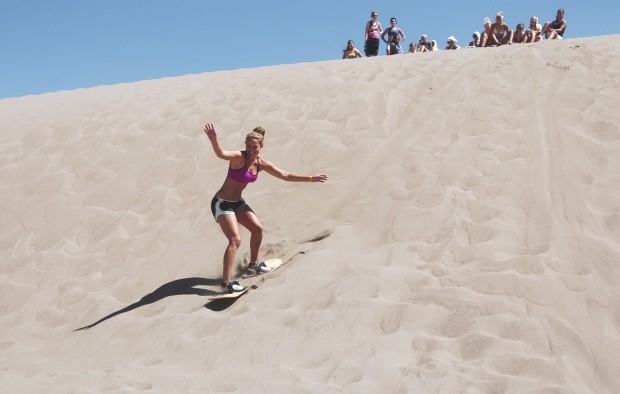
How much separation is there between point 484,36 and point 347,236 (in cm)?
764

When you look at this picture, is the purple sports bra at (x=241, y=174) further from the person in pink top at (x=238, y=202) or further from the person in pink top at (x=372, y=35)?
the person in pink top at (x=372, y=35)

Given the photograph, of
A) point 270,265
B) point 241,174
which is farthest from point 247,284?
point 241,174

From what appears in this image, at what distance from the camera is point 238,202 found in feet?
17.7

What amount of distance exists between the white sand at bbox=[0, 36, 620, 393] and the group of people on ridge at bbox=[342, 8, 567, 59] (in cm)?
199

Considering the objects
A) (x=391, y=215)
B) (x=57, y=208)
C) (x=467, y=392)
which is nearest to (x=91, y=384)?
(x=467, y=392)

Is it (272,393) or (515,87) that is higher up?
(515,87)

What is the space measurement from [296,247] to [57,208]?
3.60 meters

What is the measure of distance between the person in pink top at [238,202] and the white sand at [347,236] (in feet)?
1.03

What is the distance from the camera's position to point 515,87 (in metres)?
7.65

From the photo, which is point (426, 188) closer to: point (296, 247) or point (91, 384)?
point (296, 247)

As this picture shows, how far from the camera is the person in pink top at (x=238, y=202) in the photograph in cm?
509

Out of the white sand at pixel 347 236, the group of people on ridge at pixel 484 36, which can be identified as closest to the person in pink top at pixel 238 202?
the white sand at pixel 347 236

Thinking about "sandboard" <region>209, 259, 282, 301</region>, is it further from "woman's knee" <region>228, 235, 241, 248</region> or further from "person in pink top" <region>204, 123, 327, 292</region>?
"woman's knee" <region>228, 235, 241, 248</region>

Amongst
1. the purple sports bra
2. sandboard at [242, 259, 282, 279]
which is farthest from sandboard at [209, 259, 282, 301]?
the purple sports bra
